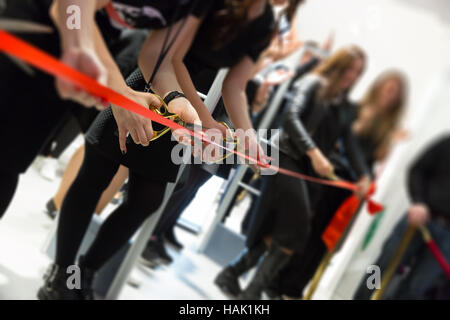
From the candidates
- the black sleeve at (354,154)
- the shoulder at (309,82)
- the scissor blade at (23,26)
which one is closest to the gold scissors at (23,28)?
the scissor blade at (23,26)

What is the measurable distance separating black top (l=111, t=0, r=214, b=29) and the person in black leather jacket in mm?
345

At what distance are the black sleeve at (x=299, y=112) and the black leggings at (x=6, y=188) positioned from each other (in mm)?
467

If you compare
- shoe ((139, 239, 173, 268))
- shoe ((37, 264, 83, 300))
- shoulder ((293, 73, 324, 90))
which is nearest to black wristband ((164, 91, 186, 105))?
shoe ((37, 264, 83, 300))

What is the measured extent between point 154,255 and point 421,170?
58 centimetres

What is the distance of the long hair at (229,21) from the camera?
1.39 feet

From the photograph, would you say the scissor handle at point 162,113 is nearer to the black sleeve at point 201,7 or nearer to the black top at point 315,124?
the black sleeve at point 201,7

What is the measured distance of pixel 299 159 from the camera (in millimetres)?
728

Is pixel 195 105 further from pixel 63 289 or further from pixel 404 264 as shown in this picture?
pixel 404 264

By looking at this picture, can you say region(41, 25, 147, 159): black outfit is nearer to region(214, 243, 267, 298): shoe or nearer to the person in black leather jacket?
the person in black leather jacket

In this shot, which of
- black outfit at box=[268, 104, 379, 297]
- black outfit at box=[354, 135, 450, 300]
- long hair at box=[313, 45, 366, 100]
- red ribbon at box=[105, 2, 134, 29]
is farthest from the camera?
black outfit at box=[268, 104, 379, 297]

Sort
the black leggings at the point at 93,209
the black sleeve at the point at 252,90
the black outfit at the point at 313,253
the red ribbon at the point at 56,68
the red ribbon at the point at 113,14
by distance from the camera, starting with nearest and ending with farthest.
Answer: the red ribbon at the point at 56,68 < the red ribbon at the point at 113,14 < the black leggings at the point at 93,209 < the black sleeve at the point at 252,90 < the black outfit at the point at 313,253

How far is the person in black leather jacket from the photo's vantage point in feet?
2.40

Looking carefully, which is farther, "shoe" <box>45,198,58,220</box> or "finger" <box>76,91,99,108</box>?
"shoe" <box>45,198,58,220</box>

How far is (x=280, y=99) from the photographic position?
2.59 feet
